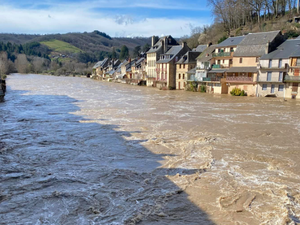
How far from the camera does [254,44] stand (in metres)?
45.8

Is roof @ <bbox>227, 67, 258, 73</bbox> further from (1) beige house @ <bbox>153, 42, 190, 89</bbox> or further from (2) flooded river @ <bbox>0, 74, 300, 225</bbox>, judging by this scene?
(2) flooded river @ <bbox>0, 74, 300, 225</bbox>

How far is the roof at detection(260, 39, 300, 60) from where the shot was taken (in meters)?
39.7

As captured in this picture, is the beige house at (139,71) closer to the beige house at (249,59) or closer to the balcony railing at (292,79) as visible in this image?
the beige house at (249,59)

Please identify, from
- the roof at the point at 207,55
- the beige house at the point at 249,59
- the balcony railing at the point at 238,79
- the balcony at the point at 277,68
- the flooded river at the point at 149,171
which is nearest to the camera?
the flooded river at the point at 149,171

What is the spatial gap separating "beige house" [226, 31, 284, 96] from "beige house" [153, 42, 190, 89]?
53.5ft

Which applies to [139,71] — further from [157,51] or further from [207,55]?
[207,55]

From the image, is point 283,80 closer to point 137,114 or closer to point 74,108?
point 137,114

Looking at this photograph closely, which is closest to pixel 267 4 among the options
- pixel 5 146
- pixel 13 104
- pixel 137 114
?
pixel 137 114

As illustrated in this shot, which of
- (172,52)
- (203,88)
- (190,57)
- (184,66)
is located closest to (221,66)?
(203,88)

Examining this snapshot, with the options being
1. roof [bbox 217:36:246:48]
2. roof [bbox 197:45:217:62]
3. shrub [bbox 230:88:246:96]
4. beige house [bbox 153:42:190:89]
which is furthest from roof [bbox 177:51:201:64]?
shrub [bbox 230:88:246:96]

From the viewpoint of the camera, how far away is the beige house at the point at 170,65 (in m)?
61.3

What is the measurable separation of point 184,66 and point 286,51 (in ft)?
70.2

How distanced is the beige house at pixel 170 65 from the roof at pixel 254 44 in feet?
54.7

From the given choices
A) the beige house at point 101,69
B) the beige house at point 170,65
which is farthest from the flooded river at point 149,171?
the beige house at point 101,69
